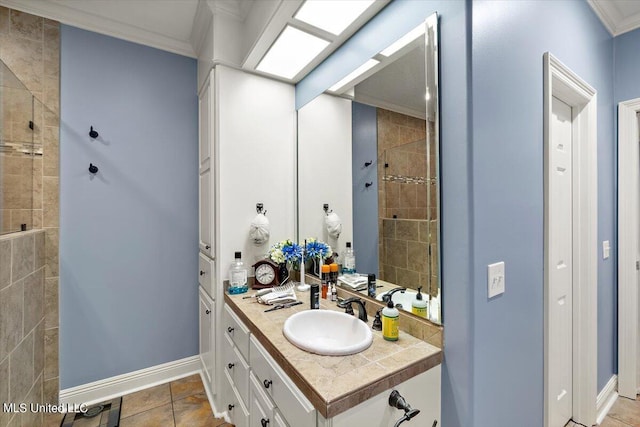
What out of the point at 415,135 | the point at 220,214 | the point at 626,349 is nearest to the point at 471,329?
the point at 415,135

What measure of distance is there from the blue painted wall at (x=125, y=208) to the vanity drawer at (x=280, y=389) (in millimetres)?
1365

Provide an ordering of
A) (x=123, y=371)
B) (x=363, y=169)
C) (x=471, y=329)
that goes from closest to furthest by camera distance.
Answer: (x=471, y=329) → (x=363, y=169) → (x=123, y=371)

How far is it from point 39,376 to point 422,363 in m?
2.42

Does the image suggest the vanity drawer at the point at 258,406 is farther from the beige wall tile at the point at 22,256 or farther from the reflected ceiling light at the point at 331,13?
the reflected ceiling light at the point at 331,13

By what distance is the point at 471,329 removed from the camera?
1.04 metres

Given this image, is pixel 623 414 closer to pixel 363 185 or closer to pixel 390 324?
pixel 390 324

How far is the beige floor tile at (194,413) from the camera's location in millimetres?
1867

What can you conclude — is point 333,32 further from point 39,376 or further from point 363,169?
point 39,376

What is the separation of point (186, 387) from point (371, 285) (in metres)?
1.83

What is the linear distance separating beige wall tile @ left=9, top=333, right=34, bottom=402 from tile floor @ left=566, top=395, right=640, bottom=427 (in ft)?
10.5

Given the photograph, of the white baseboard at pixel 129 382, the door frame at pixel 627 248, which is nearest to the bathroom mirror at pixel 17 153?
the white baseboard at pixel 129 382

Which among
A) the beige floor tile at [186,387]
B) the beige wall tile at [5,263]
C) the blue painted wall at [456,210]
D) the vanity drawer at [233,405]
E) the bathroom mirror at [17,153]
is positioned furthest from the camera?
the beige floor tile at [186,387]

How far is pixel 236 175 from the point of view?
197cm

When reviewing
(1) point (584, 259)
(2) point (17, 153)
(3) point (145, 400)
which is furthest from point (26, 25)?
(1) point (584, 259)
